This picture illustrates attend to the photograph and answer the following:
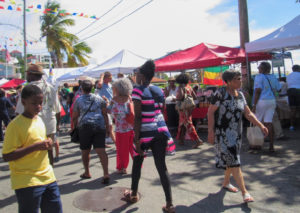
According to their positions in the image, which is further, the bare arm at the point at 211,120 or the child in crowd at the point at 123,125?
the child in crowd at the point at 123,125

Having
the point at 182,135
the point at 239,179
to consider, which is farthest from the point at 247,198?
the point at 182,135

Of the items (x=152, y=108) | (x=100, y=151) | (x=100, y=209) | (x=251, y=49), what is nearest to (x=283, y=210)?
(x=152, y=108)

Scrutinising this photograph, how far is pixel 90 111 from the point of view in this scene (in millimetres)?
4473

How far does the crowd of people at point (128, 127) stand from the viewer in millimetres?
2293

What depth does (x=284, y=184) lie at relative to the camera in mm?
4184

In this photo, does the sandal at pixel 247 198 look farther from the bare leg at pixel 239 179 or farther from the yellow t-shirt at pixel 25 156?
the yellow t-shirt at pixel 25 156

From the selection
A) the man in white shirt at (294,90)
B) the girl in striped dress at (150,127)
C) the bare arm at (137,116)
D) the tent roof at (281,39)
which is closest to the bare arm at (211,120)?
the girl in striped dress at (150,127)

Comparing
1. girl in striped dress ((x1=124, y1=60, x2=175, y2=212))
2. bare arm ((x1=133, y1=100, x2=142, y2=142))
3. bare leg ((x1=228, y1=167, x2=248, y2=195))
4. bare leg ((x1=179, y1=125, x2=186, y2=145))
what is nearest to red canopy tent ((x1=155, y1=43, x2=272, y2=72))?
bare leg ((x1=179, y1=125, x2=186, y2=145))

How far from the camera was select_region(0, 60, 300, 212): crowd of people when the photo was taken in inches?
90.3

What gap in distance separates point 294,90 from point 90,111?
20.9 ft

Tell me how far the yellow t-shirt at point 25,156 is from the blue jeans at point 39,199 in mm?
48

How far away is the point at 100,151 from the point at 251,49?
5.73m

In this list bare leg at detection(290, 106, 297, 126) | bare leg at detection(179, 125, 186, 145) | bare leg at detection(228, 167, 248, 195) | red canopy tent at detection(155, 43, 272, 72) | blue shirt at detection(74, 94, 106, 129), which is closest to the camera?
bare leg at detection(228, 167, 248, 195)

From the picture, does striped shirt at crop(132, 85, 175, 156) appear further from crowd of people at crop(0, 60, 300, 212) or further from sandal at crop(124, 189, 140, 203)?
sandal at crop(124, 189, 140, 203)
